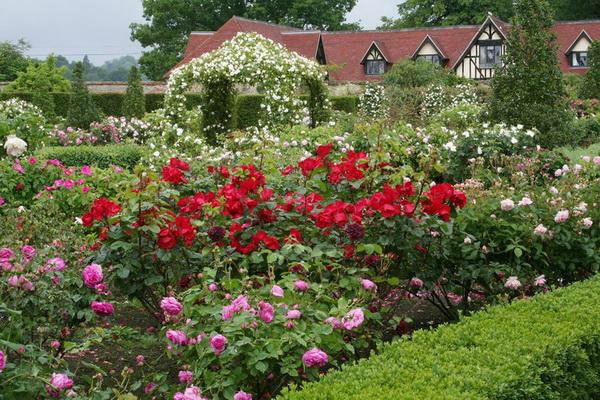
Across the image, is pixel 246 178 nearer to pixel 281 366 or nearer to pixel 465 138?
pixel 281 366

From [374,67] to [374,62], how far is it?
23cm

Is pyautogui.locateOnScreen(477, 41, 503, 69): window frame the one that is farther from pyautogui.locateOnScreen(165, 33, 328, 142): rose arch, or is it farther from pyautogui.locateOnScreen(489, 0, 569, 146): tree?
pyautogui.locateOnScreen(165, 33, 328, 142): rose arch

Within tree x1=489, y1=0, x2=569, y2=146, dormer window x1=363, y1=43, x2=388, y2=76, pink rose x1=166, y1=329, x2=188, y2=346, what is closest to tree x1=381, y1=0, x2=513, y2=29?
dormer window x1=363, y1=43, x2=388, y2=76

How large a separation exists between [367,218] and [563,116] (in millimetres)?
9091

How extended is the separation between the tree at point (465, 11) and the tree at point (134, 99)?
70.2 ft

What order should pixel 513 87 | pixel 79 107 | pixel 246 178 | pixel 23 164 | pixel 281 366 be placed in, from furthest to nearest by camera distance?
pixel 79 107
pixel 513 87
pixel 23 164
pixel 246 178
pixel 281 366

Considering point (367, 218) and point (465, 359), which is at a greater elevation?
point (367, 218)

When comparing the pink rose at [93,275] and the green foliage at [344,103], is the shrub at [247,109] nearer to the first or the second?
the green foliage at [344,103]

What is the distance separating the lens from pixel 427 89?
22.9 m

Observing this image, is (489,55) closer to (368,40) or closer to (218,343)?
(368,40)

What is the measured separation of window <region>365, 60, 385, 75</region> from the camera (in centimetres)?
3738

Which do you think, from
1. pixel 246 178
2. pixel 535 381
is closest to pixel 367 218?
pixel 246 178

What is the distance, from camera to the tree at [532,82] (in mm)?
12211

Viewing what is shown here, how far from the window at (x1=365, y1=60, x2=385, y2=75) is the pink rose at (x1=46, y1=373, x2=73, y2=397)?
115ft
